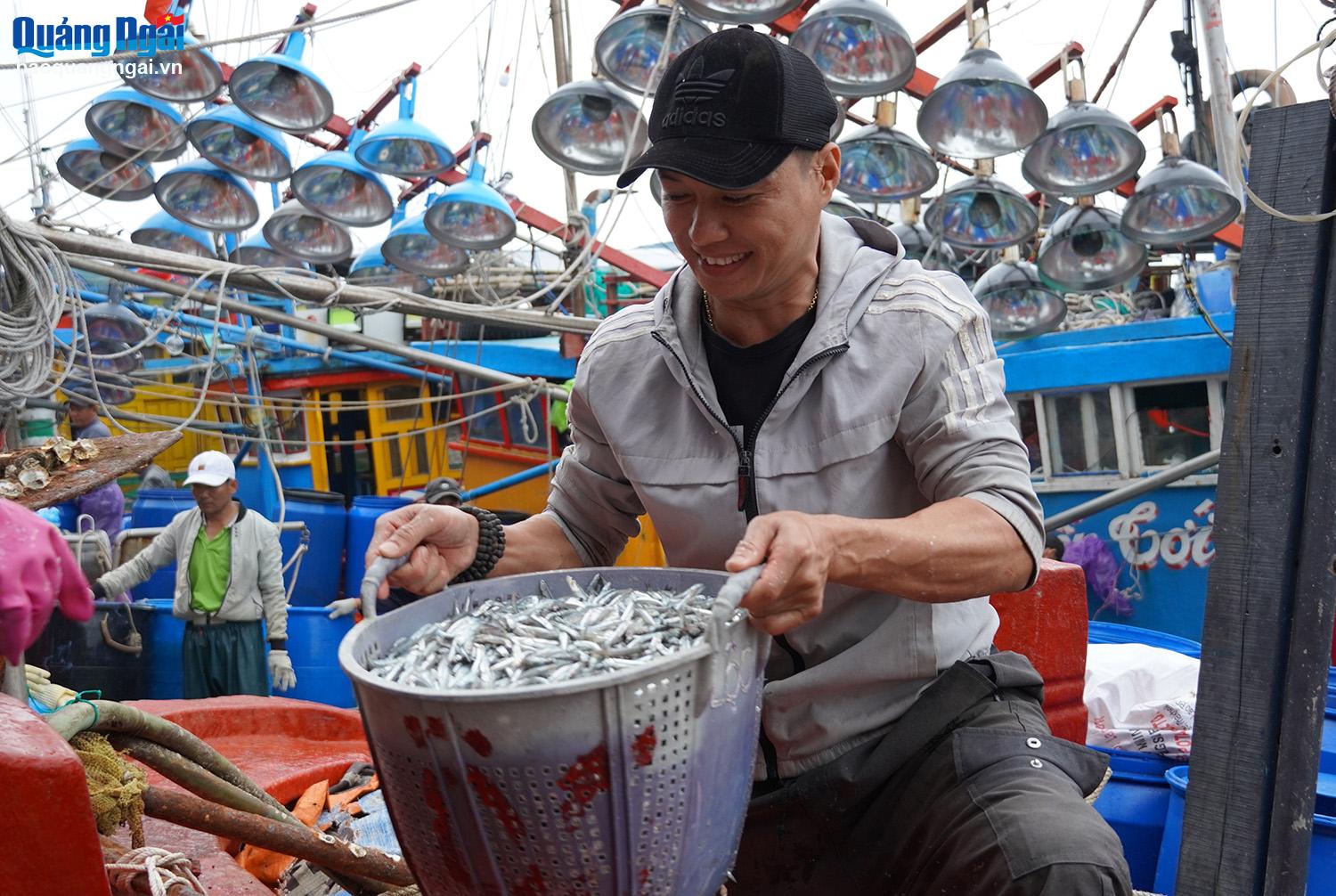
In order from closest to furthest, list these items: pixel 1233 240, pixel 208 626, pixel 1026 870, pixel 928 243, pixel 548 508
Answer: pixel 1026 870
pixel 548 508
pixel 208 626
pixel 1233 240
pixel 928 243

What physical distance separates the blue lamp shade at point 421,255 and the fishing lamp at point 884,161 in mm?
4421

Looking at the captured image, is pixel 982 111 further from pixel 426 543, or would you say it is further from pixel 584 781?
pixel 584 781

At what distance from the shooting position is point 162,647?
27.8 feet

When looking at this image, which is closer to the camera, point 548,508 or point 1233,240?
point 548,508

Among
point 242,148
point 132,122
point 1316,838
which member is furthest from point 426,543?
point 132,122

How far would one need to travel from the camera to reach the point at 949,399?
2.03 metres

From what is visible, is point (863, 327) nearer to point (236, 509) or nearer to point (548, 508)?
point (548, 508)

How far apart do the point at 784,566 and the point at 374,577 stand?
76 cm

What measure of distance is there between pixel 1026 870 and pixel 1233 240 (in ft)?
39.3

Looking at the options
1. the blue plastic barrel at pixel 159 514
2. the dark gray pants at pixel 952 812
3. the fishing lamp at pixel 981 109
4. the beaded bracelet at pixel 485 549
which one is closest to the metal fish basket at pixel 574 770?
the dark gray pants at pixel 952 812

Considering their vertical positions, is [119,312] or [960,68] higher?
[960,68]

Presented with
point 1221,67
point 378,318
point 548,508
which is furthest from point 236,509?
point 378,318

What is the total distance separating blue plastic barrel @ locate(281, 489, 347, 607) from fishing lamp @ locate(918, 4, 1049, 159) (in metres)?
8.15

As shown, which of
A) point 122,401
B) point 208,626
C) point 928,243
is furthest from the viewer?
point 122,401
